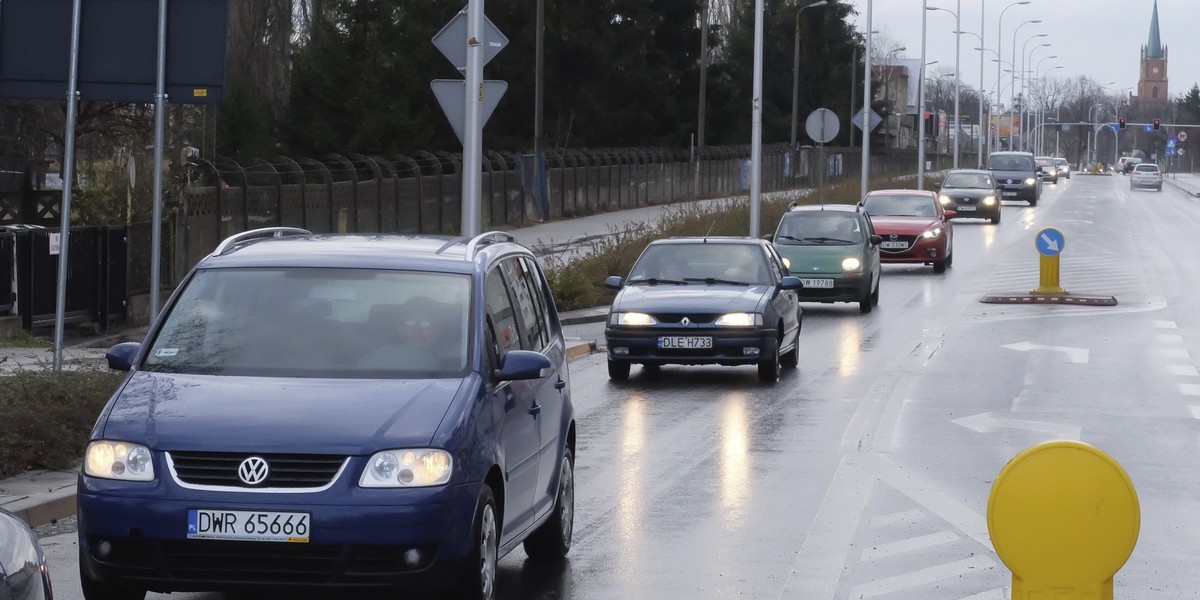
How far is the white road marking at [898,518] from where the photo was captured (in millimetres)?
9641

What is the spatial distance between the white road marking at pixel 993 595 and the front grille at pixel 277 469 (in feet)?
9.87

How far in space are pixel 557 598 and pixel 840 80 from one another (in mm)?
97046

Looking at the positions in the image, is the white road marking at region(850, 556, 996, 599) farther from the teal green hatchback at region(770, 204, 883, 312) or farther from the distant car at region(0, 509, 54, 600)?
the teal green hatchback at region(770, 204, 883, 312)

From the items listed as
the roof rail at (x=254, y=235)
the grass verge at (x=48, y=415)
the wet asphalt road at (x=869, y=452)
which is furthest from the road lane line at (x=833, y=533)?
the grass verge at (x=48, y=415)

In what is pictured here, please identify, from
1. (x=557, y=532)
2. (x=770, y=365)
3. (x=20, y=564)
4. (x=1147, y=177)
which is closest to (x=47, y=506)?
(x=557, y=532)

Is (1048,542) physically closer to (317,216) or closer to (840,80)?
(317,216)

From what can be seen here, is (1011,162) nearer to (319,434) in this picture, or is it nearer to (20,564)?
(319,434)

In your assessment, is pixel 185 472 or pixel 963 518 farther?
pixel 963 518

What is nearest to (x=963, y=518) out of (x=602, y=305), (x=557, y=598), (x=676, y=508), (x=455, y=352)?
(x=676, y=508)

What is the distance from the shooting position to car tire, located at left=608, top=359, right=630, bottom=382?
56.7ft

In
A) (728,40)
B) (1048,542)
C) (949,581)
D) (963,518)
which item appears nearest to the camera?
(1048,542)

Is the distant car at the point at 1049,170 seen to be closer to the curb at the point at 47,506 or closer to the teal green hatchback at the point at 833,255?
the teal green hatchback at the point at 833,255

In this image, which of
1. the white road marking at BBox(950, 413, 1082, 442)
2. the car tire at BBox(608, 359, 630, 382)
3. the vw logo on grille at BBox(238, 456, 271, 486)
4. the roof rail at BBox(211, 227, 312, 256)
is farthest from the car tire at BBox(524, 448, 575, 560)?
the car tire at BBox(608, 359, 630, 382)

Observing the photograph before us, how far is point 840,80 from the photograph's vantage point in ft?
337
